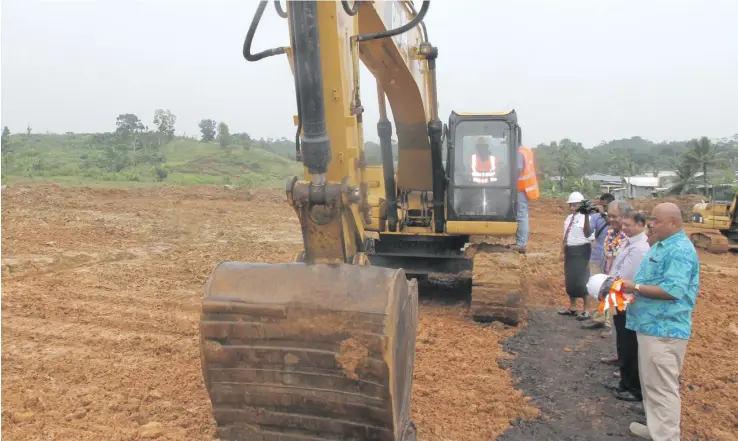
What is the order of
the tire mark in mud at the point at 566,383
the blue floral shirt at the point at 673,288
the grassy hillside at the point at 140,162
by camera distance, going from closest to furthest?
the blue floral shirt at the point at 673,288, the tire mark in mud at the point at 566,383, the grassy hillside at the point at 140,162

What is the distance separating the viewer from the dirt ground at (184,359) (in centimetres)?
390

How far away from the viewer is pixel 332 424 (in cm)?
282

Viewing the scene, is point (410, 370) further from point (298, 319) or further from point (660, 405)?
point (660, 405)

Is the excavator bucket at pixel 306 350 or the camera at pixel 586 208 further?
the camera at pixel 586 208

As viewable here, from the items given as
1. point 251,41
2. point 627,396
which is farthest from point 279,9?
point 627,396

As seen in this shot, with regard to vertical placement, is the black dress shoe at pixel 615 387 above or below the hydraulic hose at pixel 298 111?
below

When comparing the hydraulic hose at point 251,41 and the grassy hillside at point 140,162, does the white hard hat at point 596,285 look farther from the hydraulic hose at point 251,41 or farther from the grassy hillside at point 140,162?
Answer: the grassy hillside at point 140,162

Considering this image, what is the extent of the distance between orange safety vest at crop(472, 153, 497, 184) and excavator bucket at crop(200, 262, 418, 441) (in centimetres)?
414

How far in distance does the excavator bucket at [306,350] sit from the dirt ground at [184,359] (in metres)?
0.92

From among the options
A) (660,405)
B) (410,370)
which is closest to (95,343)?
(410,370)

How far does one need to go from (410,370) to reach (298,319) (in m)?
0.82

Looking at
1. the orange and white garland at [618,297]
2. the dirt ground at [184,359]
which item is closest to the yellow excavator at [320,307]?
the dirt ground at [184,359]

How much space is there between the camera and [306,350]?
2766 millimetres

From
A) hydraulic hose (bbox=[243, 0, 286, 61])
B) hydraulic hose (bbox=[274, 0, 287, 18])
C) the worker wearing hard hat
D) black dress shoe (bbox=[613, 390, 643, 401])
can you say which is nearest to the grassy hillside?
the worker wearing hard hat
